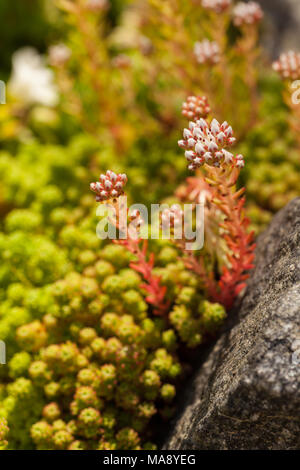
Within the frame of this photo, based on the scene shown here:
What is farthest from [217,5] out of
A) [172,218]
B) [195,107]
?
[172,218]

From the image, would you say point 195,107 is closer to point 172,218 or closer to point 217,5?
point 172,218

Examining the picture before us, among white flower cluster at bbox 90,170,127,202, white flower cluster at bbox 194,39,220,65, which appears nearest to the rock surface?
A: white flower cluster at bbox 90,170,127,202

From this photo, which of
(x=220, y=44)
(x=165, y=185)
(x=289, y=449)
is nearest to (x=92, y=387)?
(x=289, y=449)

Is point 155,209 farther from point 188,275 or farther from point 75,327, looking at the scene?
point 75,327
